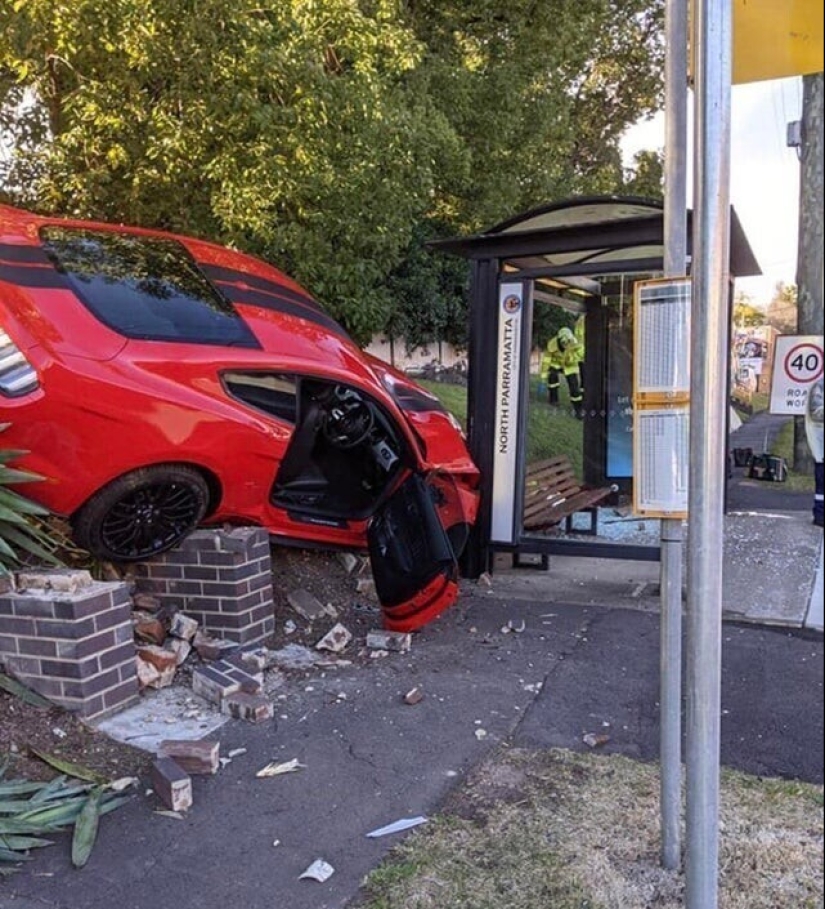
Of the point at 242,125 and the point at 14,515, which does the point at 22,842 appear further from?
the point at 242,125

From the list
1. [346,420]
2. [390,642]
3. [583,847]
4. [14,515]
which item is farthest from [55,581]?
[583,847]

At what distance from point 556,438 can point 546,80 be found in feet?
22.3

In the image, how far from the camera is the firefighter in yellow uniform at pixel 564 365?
7502 millimetres

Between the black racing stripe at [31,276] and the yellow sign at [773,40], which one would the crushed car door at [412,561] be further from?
the yellow sign at [773,40]

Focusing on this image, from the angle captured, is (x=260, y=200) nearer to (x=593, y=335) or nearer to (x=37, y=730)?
(x=593, y=335)

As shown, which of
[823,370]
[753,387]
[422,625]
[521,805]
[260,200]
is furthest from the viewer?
[753,387]

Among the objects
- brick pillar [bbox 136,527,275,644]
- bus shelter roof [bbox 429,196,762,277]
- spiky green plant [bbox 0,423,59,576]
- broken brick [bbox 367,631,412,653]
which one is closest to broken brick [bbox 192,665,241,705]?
brick pillar [bbox 136,527,275,644]

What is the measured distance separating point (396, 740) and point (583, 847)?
117cm

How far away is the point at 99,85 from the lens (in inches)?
263

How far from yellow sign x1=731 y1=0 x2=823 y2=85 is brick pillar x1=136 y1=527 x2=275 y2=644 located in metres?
3.61

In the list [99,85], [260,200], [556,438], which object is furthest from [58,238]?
[556,438]

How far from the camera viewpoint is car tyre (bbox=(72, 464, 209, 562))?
15.1ft

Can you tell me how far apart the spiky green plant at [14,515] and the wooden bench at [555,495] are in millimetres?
3788

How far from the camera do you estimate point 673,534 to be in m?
3.02
